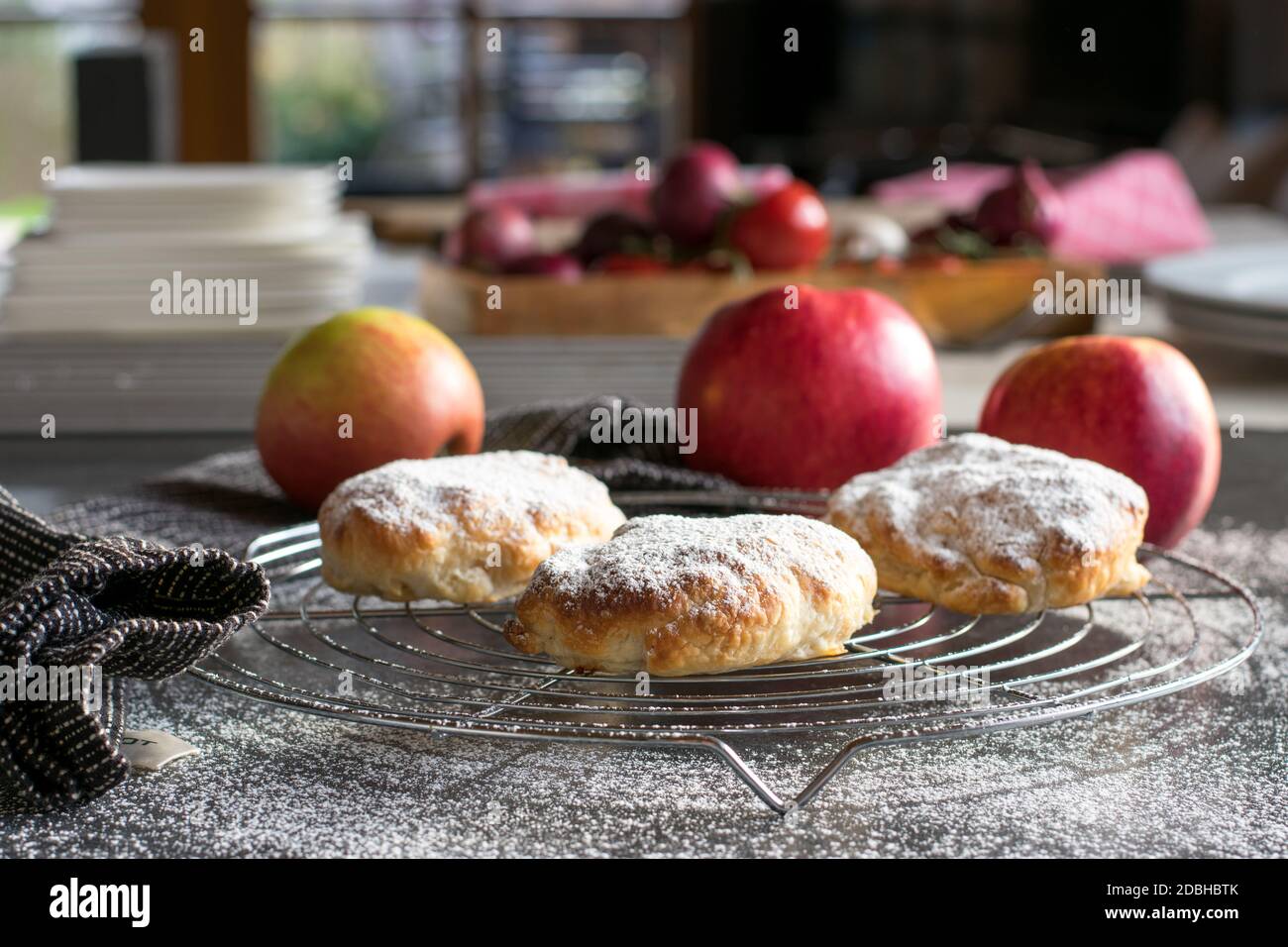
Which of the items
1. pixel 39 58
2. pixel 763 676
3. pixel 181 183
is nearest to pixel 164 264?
pixel 181 183

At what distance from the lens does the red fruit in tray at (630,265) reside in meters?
1.69

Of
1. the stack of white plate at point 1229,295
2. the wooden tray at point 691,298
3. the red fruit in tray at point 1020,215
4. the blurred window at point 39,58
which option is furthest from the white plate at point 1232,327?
the blurred window at point 39,58

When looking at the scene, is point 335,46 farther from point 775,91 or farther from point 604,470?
point 604,470

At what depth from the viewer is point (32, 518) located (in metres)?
0.84

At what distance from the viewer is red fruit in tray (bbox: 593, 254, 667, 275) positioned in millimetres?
1689

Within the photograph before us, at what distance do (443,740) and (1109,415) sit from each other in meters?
0.56

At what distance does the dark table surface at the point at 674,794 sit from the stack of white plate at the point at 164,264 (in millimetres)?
755

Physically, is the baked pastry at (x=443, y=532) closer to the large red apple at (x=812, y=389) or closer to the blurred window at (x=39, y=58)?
the large red apple at (x=812, y=389)

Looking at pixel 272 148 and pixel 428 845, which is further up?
pixel 272 148

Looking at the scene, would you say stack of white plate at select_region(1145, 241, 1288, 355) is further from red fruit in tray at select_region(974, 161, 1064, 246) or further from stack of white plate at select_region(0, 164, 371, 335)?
stack of white plate at select_region(0, 164, 371, 335)

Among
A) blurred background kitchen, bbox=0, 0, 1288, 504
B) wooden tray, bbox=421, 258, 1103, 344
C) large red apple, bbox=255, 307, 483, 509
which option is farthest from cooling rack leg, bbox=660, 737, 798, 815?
blurred background kitchen, bbox=0, 0, 1288, 504
